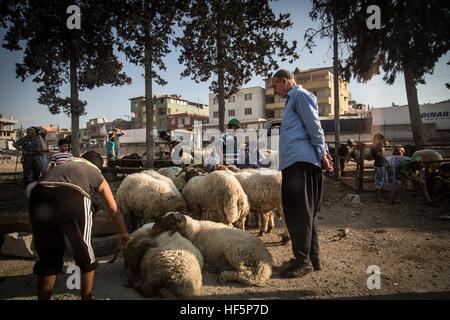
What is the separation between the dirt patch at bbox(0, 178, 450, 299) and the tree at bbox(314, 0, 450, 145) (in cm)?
888

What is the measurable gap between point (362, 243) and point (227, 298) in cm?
288

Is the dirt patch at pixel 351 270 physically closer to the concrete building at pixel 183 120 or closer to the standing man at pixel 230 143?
the standing man at pixel 230 143

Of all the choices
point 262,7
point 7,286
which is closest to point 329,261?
point 7,286

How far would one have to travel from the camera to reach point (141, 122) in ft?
187

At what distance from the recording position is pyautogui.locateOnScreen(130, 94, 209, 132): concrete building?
61.7 meters

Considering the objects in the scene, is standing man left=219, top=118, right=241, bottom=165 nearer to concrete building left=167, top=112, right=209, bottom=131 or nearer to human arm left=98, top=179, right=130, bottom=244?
human arm left=98, top=179, right=130, bottom=244

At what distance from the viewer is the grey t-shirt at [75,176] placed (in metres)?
2.58

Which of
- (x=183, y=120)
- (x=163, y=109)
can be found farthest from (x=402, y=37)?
(x=163, y=109)

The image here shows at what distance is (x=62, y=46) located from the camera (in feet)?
34.8

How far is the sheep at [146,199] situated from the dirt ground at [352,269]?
1.03 meters

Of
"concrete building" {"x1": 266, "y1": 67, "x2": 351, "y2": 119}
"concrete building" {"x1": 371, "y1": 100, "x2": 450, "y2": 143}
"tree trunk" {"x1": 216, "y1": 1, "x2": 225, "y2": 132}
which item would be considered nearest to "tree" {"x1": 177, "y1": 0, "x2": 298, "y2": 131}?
"tree trunk" {"x1": 216, "y1": 1, "x2": 225, "y2": 132}

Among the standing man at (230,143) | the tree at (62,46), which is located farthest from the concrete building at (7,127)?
the standing man at (230,143)

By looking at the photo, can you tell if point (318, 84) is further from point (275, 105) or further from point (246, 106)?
point (246, 106)

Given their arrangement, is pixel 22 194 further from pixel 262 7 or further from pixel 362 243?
pixel 262 7
